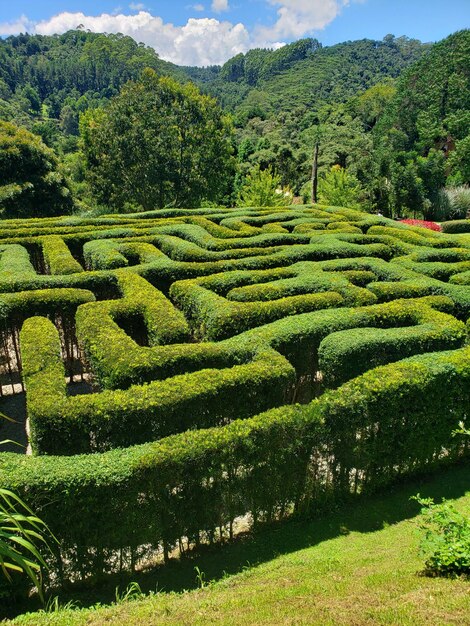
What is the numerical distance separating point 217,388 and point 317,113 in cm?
9165

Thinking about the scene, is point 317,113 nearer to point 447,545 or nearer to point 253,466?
point 253,466

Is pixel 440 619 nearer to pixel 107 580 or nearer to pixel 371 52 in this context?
pixel 107 580

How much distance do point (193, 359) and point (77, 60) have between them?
198 meters

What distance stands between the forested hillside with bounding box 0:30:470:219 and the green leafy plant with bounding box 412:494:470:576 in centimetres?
3078

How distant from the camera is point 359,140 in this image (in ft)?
221

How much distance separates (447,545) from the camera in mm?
5477

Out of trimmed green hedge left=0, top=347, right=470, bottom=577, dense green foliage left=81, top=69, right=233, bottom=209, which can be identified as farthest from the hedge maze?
dense green foliage left=81, top=69, right=233, bottom=209

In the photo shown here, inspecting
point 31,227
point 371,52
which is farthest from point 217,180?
point 371,52

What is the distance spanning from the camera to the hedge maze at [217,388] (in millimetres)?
6566

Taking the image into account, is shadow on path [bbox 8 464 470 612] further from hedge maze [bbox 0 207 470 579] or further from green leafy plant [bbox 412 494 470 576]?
green leafy plant [bbox 412 494 470 576]

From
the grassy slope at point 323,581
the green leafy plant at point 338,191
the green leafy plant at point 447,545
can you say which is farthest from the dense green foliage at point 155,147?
the green leafy plant at point 447,545

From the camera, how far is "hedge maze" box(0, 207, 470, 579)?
6566mm

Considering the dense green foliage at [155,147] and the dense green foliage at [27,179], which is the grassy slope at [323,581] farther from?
the dense green foliage at [155,147]

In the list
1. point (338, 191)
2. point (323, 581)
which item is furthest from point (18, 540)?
point (338, 191)
